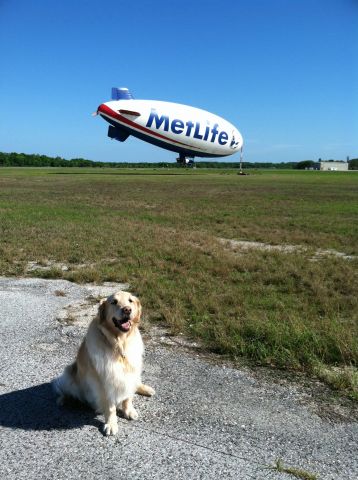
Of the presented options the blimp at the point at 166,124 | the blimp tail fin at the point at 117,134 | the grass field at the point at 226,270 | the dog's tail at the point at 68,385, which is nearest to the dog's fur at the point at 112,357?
the dog's tail at the point at 68,385

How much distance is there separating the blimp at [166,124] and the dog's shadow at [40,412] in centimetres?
5245

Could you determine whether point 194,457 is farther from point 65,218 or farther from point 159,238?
point 65,218

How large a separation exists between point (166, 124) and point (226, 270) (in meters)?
47.0

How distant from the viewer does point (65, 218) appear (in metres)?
20.2

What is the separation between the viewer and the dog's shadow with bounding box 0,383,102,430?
3986mm

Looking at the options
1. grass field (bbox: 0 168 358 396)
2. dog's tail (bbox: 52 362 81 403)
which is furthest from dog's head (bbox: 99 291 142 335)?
grass field (bbox: 0 168 358 396)

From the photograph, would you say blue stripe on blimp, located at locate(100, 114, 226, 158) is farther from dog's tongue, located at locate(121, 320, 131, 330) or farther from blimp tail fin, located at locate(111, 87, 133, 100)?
dog's tongue, located at locate(121, 320, 131, 330)

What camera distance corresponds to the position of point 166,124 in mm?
55188

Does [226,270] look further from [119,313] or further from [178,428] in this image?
[119,313]

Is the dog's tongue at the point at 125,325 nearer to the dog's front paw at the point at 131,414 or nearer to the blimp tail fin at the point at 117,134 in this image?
the dog's front paw at the point at 131,414

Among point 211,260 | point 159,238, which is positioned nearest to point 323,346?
point 211,260

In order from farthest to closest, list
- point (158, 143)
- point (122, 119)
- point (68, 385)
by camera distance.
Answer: point (158, 143) < point (122, 119) < point (68, 385)

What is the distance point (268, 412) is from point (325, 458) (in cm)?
77

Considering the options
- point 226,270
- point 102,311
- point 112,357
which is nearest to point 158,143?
point 226,270
